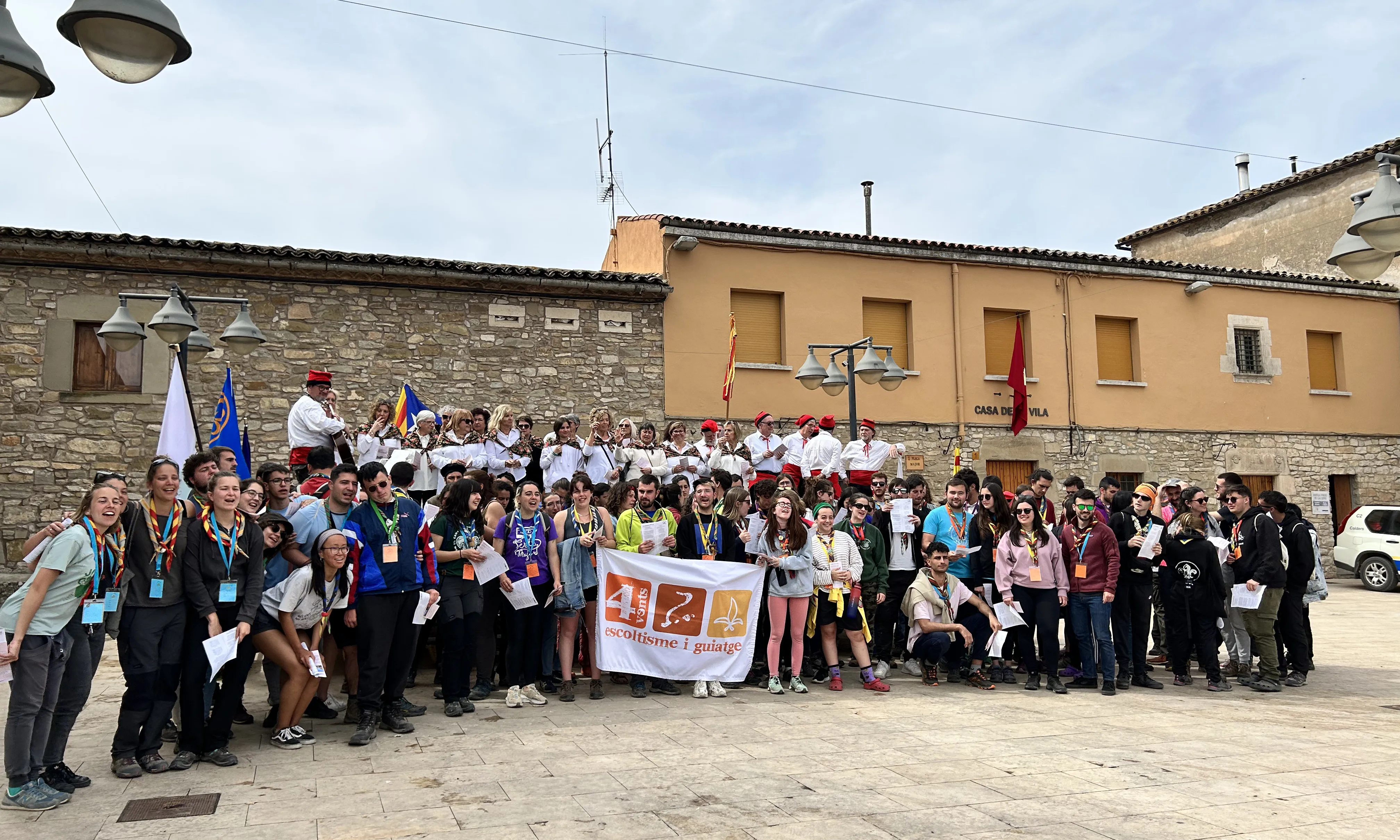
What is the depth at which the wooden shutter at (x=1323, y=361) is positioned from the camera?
71.9 feet

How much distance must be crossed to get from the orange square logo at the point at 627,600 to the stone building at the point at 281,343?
7859 mm

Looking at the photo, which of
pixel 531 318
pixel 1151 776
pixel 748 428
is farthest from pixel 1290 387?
pixel 1151 776

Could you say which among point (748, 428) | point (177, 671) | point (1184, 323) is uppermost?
point (1184, 323)

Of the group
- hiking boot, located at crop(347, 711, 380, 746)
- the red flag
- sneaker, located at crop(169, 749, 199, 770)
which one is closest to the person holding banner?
hiking boot, located at crop(347, 711, 380, 746)

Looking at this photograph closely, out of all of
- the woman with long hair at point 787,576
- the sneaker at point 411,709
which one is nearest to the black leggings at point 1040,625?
the woman with long hair at point 787,576

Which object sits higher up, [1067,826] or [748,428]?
[748,428]

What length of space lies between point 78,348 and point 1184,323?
2051 cm

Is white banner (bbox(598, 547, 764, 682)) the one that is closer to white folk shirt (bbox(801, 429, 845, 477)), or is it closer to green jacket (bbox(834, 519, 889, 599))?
green jacket (bbox(834, 519, 889, 599))

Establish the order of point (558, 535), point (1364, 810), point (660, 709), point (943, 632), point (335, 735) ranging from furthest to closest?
1. point (943, 632)
2. point (558, 535)
3. point (660, 709)
4. point (335, 735)
5. point (1364, 810)

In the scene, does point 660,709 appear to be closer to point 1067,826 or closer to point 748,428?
point 1067,826

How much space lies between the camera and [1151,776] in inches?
222

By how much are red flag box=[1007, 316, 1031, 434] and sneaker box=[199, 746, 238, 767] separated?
623 inches

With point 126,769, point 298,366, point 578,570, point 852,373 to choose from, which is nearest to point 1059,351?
point 852,373

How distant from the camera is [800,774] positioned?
5.62 m
